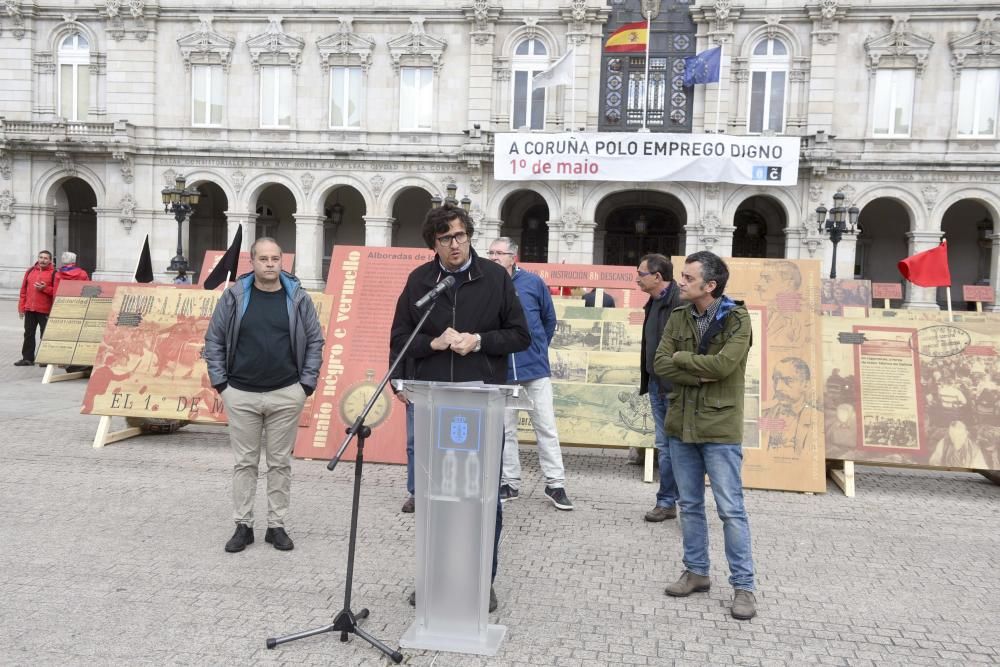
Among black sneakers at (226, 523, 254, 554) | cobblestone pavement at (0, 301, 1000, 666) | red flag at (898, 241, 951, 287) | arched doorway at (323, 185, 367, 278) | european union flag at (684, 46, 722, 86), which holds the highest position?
european union flag at (684, 46, 722, 86)

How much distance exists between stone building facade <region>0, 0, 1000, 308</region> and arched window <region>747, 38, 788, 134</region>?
→ 0.21 feet

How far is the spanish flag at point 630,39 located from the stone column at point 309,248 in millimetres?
11570

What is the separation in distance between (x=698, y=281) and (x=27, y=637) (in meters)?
4.01

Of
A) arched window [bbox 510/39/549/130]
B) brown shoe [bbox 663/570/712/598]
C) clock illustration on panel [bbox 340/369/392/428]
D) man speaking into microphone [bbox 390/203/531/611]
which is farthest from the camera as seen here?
arched window [bbox 510/39/549/130]

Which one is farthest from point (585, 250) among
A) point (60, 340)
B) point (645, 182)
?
point (60, 340)

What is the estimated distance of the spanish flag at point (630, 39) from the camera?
931 inches

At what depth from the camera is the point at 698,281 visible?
449 cm

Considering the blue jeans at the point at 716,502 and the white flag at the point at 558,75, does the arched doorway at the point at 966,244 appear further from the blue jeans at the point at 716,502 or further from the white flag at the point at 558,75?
the blue jeans at the point at 716,502

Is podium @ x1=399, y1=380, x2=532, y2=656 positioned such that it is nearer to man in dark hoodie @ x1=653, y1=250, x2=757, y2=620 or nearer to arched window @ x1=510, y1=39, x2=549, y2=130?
man in dark hoodie @ x1=653, y1=250, x2=757, y2=620

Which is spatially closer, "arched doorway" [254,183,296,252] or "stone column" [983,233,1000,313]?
"stone column" [983,233,1000,313]

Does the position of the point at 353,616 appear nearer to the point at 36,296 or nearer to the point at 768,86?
the point at 36,296

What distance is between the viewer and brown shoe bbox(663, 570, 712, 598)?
466 cm

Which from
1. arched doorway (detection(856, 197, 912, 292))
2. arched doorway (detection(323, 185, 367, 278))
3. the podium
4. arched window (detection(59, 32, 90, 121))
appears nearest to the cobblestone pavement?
the podium

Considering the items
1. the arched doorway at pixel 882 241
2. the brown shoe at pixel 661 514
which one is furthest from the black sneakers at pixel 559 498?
the arched doorway at pixel 882 241
